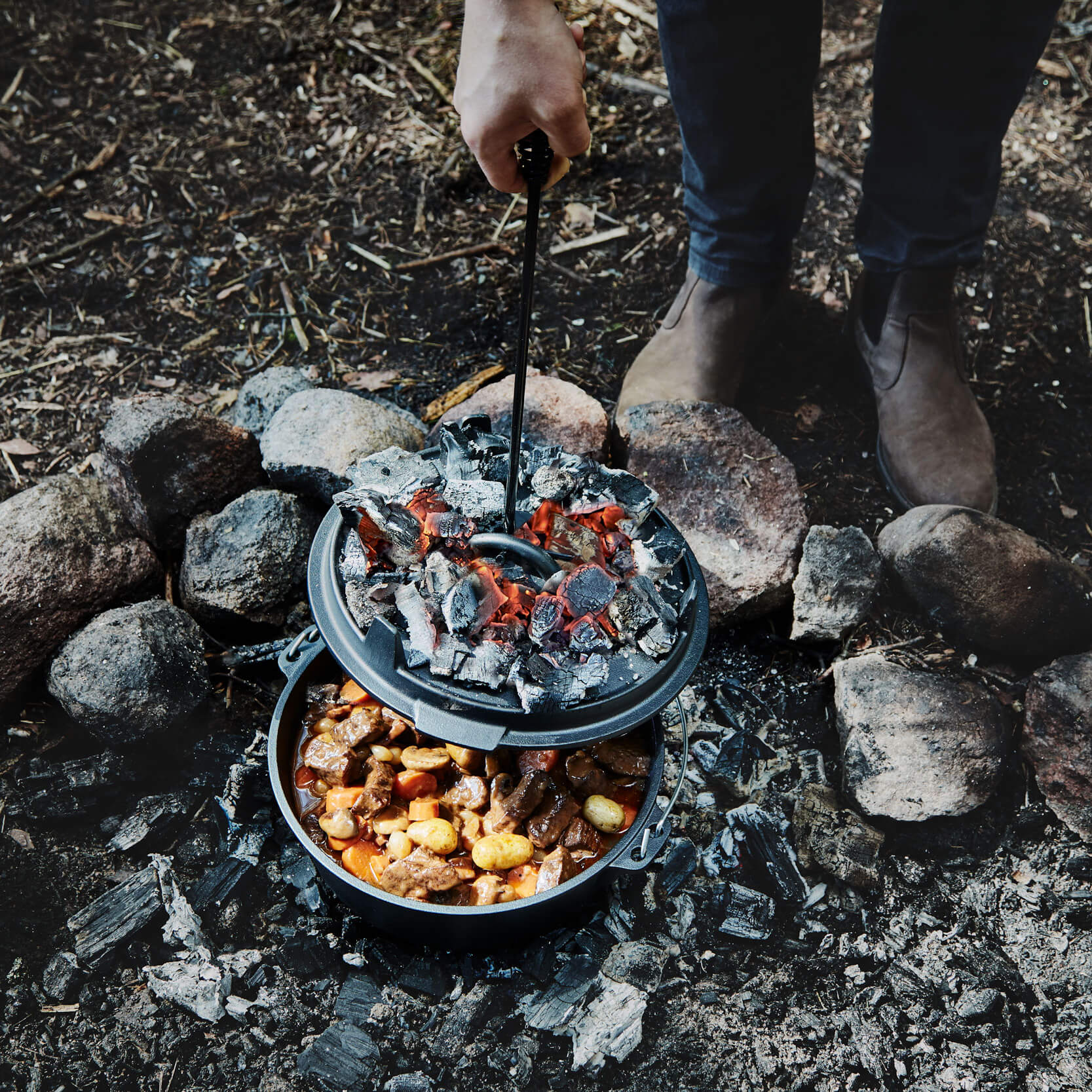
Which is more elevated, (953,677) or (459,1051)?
(953,677)

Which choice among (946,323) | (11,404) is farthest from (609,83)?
(11,404)

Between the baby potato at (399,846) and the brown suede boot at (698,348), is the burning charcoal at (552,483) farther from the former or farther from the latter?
the brown suede boot at (698,348)

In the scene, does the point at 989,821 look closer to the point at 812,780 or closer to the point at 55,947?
the point at 812,780

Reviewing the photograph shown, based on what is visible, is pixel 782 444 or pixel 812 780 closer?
pixel 812 780

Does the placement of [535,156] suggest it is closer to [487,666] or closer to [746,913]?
[487,666]

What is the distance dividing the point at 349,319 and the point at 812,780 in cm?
202

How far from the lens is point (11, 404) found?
103 inches

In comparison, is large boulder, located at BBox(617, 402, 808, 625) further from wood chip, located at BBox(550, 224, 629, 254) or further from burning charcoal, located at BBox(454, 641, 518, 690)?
wood chip, located at BBox(550, 224, 629, 254)

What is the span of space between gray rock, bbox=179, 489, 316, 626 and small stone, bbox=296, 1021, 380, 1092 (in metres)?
0.90

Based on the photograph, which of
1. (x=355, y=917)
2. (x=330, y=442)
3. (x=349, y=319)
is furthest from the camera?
(x=349, y=319)

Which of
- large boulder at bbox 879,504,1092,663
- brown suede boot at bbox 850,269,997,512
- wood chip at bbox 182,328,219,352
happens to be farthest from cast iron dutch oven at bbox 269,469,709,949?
wood chip at bbox 182,328,219,352

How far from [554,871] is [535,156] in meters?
1.21

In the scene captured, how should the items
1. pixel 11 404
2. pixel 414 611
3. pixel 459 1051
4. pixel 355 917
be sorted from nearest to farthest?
pixel 414 611, pixel 459 1051, pixel 355 917, pixel 11 404

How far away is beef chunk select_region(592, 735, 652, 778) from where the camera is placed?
172cm
